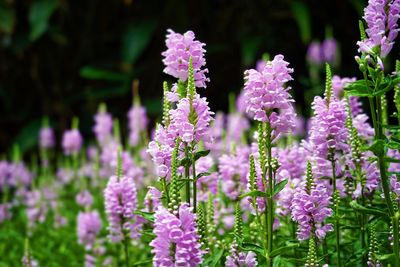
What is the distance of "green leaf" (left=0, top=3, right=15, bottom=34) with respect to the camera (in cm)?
699

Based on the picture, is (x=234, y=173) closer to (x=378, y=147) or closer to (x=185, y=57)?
(x=185, y=57)

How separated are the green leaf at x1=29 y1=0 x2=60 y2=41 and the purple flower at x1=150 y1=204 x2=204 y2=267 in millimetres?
5461

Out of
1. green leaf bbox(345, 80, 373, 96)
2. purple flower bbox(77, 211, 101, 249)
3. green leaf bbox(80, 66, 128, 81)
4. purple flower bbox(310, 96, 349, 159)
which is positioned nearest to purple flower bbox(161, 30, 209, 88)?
purple flower bbox(310, 96, 349, 159)

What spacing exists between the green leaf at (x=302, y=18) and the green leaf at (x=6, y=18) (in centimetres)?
300

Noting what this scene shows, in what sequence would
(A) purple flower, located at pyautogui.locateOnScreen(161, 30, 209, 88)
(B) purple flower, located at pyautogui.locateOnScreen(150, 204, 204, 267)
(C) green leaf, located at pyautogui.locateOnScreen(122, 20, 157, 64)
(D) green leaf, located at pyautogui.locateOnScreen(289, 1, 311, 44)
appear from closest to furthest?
(B) purple flower, located at pyautogui.locateOnScreen(150, 204, 204, 267)
(A) purple flower, located at pyautogui.locateOnScreen(161, 30, 209, 88)
(D) green leaf, located at pyautogui.locateOnScreen(289, 1, 311, 44)
(C) green leaf, located at pyautogui.locateOnScreen(122, 20, 157, 64)

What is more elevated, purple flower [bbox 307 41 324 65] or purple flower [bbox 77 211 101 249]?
purple flower [bbox 307 41 324 65]

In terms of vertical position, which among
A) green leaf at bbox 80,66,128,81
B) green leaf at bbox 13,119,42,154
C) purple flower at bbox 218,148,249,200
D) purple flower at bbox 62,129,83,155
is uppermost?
green leaf at bbox 80,66,128,81

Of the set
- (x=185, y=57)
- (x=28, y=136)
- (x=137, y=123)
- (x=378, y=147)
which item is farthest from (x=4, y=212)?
(x=378, y=147)

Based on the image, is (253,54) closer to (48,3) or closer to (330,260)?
(48,3)

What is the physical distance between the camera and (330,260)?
9.20 feet

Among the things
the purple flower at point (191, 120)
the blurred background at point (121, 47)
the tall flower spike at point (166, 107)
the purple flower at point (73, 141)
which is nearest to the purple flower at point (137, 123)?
the purple flower at point (73, 141)

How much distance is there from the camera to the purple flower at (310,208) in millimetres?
2219

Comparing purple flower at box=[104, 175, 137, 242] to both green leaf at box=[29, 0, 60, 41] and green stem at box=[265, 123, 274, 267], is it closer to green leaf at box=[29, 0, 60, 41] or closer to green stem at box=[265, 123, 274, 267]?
green stem at box=[265, 123, 274, 267]

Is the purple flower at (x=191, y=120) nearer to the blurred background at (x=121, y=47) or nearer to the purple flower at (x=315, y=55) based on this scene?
the purple flower at (x=315, y=55)
